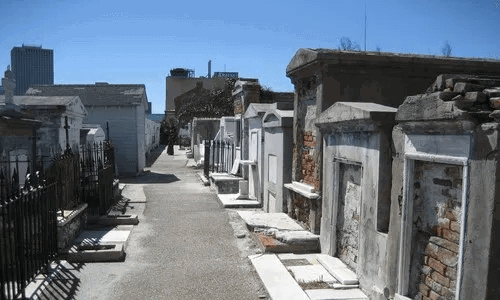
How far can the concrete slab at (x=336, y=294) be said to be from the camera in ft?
17.3

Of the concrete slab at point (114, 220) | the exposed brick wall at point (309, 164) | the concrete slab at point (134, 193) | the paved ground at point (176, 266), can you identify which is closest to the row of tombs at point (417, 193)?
the exposed brick wall at point (309, 164)

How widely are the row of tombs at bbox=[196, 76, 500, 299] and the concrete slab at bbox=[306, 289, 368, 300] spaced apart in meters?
0.15

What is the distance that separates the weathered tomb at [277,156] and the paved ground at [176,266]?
117cm

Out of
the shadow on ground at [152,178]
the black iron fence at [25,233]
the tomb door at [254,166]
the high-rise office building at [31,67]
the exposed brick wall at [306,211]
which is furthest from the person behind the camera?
the high-rise office building at [31,67]

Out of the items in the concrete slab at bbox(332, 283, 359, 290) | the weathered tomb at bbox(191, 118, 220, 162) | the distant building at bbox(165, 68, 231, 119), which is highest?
the distant building at bbox(165, 68, 231, 119)

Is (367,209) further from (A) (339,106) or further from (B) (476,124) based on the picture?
(B) (476,124)

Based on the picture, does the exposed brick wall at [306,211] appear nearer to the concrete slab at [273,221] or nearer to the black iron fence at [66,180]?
the concrete slab at [273,221]

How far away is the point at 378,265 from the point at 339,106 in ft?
8.18

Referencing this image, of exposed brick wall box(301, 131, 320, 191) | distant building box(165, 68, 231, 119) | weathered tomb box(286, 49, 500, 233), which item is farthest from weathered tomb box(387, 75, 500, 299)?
distant building box(165, 68, 231, 119)

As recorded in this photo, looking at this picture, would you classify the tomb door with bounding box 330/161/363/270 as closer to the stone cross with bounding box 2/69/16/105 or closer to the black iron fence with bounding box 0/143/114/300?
the black iron fence with bounding box 0/143/114/300

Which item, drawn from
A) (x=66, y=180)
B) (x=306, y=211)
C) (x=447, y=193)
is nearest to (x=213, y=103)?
(x=66, y=180)

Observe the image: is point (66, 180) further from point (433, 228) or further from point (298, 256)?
point (433, 228)

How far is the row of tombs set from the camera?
3350 millimetres

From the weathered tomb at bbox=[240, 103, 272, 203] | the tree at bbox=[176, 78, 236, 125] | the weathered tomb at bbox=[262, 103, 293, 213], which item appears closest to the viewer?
the weathered tomb at bbox=[262, 103, 293, 213]
